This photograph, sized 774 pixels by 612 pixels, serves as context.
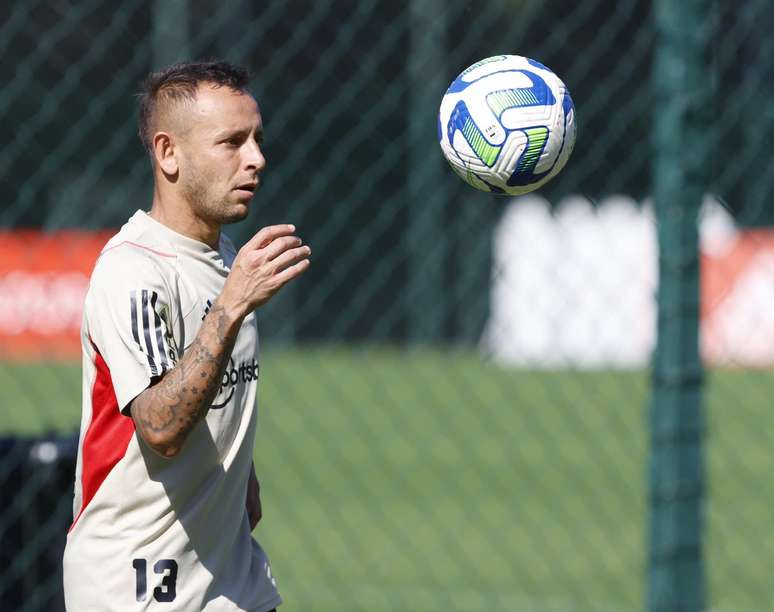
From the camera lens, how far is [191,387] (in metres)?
2.81

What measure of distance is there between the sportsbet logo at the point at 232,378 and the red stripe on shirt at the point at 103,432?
0.19 meters

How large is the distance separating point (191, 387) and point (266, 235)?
334mm

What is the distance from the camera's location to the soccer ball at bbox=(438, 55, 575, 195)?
3.40 m

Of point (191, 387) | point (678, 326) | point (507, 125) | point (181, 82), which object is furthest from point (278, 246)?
point (678, 326)

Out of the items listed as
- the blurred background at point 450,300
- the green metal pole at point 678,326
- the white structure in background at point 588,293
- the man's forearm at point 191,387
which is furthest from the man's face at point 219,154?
the white structure in background at point 588,293

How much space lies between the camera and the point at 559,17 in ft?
35.7

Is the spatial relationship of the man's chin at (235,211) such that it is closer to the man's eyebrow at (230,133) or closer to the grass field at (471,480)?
A: the man's eyebrow at (230,133)

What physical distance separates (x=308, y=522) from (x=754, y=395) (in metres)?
5.86

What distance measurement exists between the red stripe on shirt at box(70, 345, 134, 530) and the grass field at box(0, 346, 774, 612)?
1725 mm

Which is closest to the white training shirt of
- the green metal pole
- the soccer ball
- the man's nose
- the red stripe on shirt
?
the red stripe on shirt

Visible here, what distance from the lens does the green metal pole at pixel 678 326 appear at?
14.1 feet

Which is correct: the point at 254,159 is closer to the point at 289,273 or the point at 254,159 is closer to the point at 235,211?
the point at 235,211

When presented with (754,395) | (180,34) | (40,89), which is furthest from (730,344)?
(40,89)

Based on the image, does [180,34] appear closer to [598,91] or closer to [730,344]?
[598,91]
